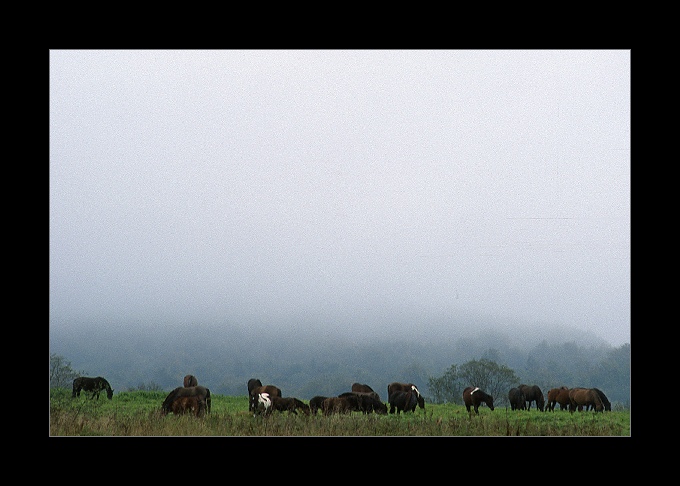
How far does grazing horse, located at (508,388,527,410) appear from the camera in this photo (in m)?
25.2

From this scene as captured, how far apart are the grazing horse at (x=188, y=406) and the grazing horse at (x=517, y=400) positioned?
13.0 meters

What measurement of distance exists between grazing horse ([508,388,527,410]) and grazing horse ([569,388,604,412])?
1.87 meters

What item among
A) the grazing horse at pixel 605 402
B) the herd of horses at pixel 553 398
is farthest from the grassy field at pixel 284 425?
the grazing horse at pixel 605 402

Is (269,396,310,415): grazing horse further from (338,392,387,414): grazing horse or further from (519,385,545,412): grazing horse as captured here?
(519,385,545,412): grazing horse

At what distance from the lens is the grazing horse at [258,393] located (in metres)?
18.7

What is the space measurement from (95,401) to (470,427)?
40.8ft

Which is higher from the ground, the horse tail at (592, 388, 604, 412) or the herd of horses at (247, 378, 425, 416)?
the herd of horses at (247, 378, 425, 416)

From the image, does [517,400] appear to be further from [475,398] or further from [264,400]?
[264,400]

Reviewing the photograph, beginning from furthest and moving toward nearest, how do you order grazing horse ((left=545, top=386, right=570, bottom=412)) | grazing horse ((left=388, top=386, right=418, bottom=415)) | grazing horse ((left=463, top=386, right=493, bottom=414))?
grazing horse ((left=545, top=386, right=570, bottom=412)) → grazing horse ((left=463, top=386, right=493, bottom=414)) → grazing horse ((left=388, top=386, right=418, bottom=415))

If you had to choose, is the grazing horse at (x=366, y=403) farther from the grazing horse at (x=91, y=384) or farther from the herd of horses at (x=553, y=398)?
the grazing horse at (x=91, y=384)

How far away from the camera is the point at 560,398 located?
2491cm

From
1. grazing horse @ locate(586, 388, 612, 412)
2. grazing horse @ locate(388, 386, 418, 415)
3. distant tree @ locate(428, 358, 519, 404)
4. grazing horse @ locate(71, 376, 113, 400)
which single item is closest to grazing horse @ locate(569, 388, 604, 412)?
grazing horse @ locate(586, 388, 612, 412)
